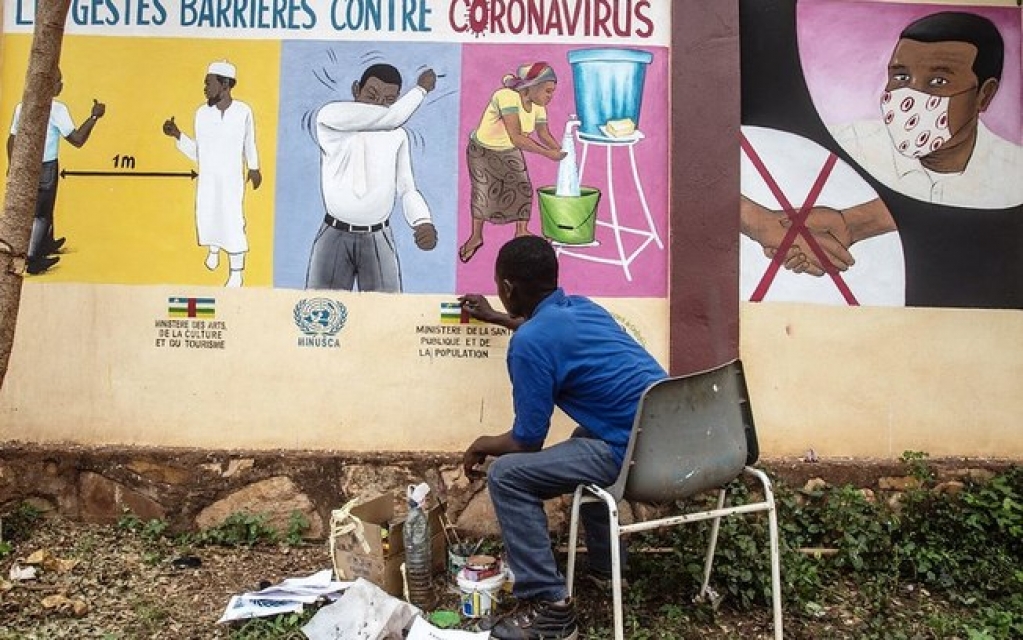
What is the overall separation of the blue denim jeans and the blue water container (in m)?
1.77

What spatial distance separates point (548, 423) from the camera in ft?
10.3

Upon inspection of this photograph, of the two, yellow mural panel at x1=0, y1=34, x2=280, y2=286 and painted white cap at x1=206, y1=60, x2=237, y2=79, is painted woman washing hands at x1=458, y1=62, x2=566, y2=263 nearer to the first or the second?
yellow mural panel at x1=0, y1=34, x2=280, y2=286

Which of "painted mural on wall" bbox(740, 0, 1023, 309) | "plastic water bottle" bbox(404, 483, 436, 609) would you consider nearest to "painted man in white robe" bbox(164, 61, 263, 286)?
"plastic water bottle" bbox(404, 483, 436, 609)

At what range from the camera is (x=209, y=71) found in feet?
13.7

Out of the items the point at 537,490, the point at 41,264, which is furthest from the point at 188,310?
the point at 537,490

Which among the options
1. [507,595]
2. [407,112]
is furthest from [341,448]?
[407,112]

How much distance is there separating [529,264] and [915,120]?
7.71 ft

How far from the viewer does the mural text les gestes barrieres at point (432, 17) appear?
4.15m

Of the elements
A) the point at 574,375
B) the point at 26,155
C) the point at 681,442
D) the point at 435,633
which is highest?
the point at 26,155

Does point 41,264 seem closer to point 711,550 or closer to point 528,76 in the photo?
point 528,76

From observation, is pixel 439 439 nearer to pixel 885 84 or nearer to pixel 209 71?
pixel 209 71

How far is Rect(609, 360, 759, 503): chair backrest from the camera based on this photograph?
9.55ft

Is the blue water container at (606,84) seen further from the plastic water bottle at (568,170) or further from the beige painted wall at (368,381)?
the beige painted wall at (368,381)

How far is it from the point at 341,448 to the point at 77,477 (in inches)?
50.8
